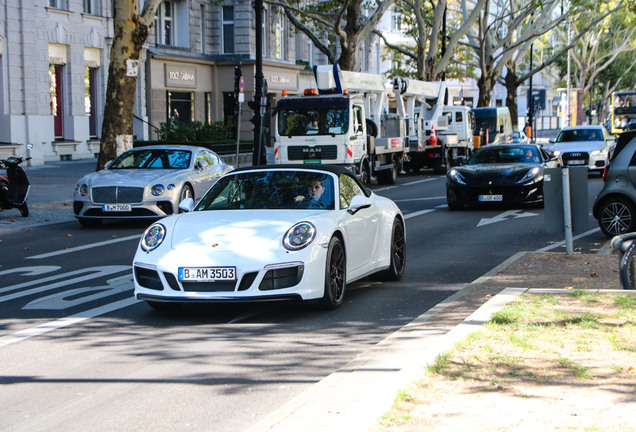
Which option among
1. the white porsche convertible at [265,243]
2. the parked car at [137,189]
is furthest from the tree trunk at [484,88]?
the white porsche convertible at [265,243]

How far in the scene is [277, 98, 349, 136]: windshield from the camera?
25250mm

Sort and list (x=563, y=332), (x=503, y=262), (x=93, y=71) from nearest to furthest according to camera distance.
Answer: (x=563, y=332), (x=503, y=262), (x=93, y=71)

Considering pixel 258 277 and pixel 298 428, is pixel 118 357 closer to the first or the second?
pixel 258 277

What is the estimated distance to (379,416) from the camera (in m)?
4.77

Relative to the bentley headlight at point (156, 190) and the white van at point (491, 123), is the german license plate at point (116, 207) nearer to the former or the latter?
the bentley headlight at point (156, 190)

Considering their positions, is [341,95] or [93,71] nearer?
[341,95]

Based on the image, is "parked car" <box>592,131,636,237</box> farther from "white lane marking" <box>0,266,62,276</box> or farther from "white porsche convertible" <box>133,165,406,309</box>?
"white lane marking" <box>0,266,62,276</box>

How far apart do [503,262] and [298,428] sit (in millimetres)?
7451

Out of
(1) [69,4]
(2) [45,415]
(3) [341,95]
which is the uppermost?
(1) [69,4]

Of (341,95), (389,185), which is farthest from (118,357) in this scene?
(389,185)

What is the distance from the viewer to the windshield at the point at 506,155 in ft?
66.7

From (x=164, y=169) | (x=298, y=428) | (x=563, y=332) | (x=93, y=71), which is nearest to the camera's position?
(x=298, y=428)

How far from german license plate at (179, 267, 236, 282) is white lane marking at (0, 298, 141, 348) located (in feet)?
3.57

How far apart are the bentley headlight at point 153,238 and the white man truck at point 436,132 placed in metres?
24.1
